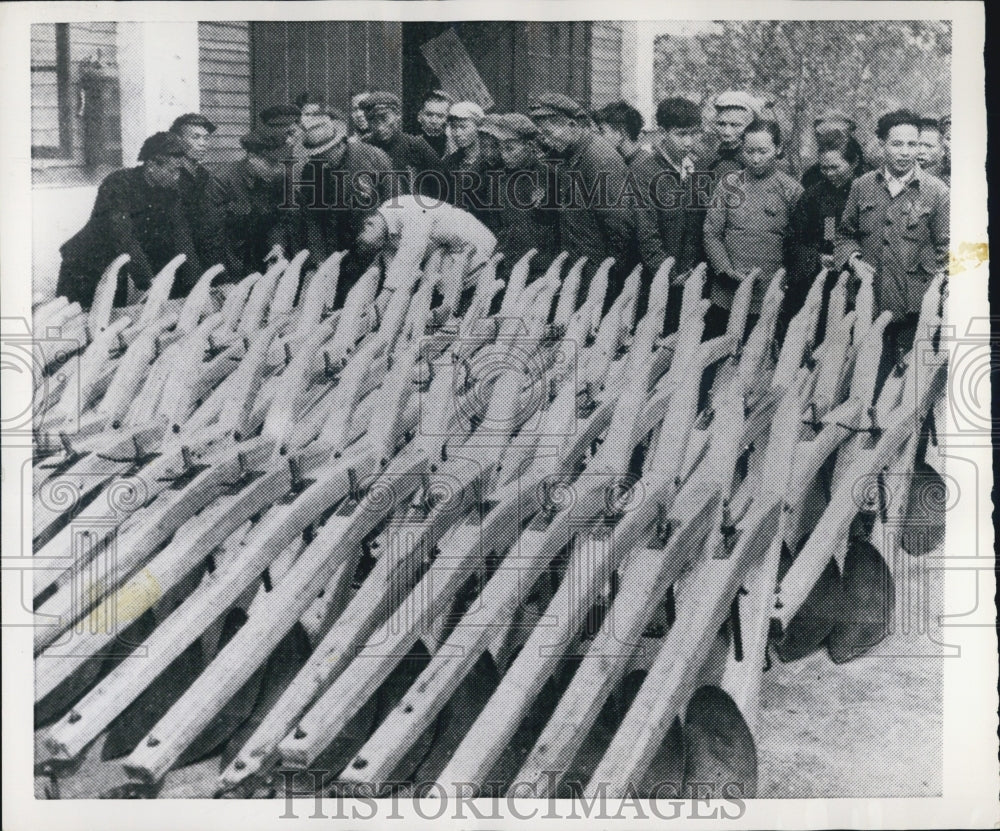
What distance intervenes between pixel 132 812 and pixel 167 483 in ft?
1.46

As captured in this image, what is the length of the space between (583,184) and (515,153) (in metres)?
0.10

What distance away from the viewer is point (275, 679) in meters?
1.50

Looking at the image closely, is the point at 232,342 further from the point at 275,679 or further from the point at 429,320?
the point at 275,679

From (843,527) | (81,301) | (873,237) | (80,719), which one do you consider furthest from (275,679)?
(873,237)

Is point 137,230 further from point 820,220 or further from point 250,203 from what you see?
point 820,220

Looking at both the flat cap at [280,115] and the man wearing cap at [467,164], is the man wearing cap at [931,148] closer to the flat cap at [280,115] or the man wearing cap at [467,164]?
the man wearing cap at [467,164]

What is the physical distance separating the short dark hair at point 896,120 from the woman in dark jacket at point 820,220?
0.04 meters

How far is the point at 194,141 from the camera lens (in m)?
1.54

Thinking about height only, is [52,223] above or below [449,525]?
above

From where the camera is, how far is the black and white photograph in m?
1.50

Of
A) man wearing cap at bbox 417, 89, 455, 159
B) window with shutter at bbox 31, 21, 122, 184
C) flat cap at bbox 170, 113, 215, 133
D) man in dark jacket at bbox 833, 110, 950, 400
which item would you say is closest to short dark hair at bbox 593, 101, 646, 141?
man wearing cap at bbox 417, 89, 455, 159

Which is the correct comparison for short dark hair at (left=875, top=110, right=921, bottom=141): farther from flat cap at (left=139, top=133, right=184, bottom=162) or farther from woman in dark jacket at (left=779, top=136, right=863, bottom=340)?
flat cap at (left=139, top=133, right=184, bottom=162)

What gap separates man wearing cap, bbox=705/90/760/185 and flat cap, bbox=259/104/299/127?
1.90 ft

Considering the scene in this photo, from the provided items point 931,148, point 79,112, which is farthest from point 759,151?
point 79,112
